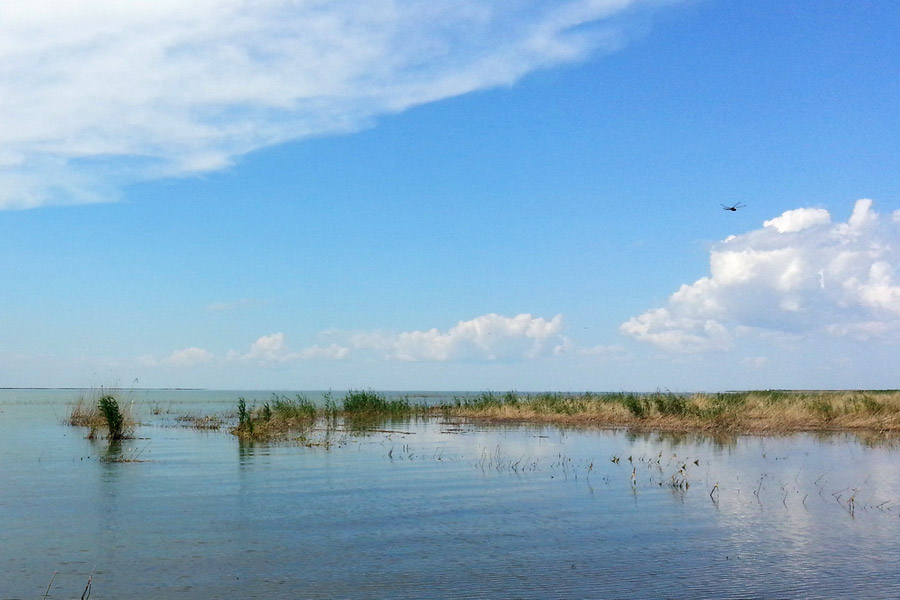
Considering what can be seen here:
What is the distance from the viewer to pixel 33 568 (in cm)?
1093

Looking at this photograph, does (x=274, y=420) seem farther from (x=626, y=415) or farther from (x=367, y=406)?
(x=626, y=415)

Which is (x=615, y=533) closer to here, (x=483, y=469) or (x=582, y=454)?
(x=483, y=469)

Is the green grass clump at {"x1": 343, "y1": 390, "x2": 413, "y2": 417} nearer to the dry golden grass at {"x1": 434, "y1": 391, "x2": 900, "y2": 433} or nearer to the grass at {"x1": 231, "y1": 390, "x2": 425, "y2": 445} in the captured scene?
the grass at {"x1": 231, "y1": 390, "x2": 425, "y2": 445}

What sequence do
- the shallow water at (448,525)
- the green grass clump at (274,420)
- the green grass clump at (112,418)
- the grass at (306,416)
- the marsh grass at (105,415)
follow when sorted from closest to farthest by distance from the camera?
the shallow water at (448,525) → the green grass clump at (112,418) → the marsh grass at (105,415) → the green grass clump at (274,420) → the grass at (306,416)

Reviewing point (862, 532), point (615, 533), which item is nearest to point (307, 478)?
point (615, 533)

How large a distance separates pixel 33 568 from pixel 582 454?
1911 cm

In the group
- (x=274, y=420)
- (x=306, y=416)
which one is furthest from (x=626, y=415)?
(x=274, y=420)

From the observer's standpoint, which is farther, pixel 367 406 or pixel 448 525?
pixel 367 406

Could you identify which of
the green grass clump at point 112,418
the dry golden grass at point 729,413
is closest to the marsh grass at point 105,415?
the green grass clump at point 112,418

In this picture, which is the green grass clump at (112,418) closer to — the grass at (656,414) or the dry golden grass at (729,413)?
the grass at (656,414)

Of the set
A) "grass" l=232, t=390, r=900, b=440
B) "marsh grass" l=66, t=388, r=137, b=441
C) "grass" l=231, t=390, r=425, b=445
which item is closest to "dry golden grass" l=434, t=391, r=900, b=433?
"grass" l=232, t=390, r=900, b=440

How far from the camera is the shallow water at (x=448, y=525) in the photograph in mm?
10508

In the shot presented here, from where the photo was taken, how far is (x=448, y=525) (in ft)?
47.2

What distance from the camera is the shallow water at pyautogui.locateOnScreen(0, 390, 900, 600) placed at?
1051 centimetres
